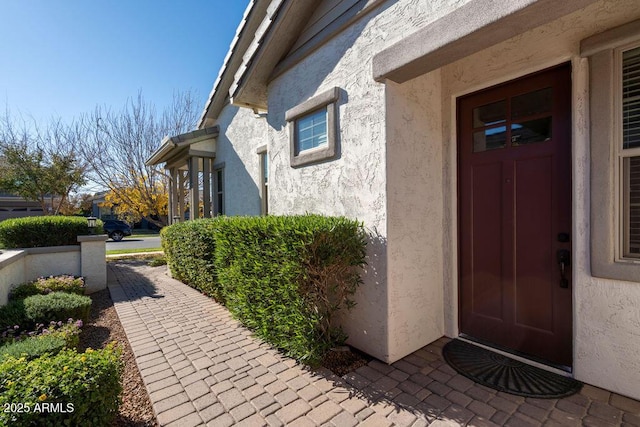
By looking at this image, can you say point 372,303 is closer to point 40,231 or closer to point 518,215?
point 518,215

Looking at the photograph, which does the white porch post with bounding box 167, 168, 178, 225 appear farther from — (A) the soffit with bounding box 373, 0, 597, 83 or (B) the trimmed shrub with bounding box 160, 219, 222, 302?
(A) the soffit with bounding box 373, 0, 597, 83

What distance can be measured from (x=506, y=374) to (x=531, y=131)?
8.81ft

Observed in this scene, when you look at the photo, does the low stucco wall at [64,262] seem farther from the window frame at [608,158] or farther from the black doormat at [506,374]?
the window frame at [608,158]

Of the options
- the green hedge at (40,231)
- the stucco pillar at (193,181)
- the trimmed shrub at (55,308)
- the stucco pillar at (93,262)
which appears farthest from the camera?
the stucco pillar at (193,181)

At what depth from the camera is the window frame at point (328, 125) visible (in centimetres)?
380

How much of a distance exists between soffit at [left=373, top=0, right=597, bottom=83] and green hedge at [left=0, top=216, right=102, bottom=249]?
8.18 meters

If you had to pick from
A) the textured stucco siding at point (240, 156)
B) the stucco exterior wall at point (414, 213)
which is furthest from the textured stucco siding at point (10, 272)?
the stucco exterior wall at point (414, 213)

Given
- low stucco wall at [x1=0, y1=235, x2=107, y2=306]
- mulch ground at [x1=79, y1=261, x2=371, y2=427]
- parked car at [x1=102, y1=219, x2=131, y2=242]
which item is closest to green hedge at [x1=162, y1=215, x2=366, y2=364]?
mulch ground at [x1=79, y1=261, x2=371, y2=427]

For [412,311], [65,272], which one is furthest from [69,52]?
[412,311]

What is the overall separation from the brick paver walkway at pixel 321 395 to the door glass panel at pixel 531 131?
2.56 m

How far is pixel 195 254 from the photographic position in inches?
255

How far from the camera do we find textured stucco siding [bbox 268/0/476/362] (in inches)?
128

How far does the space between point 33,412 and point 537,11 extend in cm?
438

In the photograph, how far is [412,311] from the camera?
11.6ft
